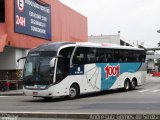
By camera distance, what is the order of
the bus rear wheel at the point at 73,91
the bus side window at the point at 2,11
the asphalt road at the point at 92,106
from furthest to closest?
the bus side window at the point at 2,11, the bus rear wheel at the point at 73,91, the asphalt road at the point at 92,106

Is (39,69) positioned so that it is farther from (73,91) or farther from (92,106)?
(92,106)

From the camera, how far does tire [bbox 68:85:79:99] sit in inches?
982

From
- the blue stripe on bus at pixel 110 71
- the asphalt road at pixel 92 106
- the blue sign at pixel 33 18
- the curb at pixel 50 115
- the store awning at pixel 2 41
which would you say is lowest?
the asphalt road at pixel 92 106

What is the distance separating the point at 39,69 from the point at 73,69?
6.93 feet

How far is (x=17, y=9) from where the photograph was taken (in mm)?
34469

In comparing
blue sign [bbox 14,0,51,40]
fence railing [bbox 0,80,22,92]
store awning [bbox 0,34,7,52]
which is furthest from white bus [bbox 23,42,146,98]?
fence railing [bbox 0,80,22,92]

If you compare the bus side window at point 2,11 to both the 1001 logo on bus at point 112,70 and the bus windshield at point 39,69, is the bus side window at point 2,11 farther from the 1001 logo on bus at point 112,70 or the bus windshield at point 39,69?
the bus windshield at point 39,69

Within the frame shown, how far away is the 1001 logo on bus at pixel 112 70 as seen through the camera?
1124 inches

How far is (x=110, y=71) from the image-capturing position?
28875 mm

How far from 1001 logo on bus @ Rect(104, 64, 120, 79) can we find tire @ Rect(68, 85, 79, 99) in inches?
137

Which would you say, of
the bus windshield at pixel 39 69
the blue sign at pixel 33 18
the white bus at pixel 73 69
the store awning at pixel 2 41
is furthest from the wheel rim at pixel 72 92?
the blue sign at pixel 33 18

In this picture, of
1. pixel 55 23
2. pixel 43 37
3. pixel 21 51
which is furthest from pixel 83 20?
pixel 21 51

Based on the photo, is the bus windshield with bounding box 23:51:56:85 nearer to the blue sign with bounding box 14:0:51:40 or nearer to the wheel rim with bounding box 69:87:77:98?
the wheel rim with bounding box 69:87:77:98

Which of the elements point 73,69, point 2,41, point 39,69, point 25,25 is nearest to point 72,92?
point 73,69
